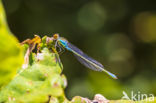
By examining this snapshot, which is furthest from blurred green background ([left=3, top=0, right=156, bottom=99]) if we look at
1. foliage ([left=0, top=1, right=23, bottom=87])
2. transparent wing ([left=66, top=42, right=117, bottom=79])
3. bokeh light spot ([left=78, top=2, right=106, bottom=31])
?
foliage ([left=0, top=1, right=23, bottom=87])

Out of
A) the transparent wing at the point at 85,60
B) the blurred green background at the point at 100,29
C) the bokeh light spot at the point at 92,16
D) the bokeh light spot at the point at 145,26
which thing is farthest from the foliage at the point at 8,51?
the bokeh light spot at the point at 145,26

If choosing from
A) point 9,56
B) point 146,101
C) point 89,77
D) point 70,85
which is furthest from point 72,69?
point 9,56

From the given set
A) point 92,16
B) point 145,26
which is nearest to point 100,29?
point 92,16

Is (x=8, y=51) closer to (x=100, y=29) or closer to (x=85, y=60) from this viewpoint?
(x=85, y=60)

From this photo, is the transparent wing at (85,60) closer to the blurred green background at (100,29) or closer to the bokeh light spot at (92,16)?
the blurred green background at (100,29)

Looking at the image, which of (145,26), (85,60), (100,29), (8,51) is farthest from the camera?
(145,26)

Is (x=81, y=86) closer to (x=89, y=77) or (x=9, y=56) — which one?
(x=89, y=77)

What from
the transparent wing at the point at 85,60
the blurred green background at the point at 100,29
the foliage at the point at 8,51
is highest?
the blurred green background at the point at 100,29

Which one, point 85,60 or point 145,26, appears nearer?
point 85,60

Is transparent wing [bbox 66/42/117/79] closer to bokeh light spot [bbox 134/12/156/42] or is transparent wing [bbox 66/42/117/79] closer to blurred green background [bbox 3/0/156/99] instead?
blurred green background [bbox 3/0/156/99]
